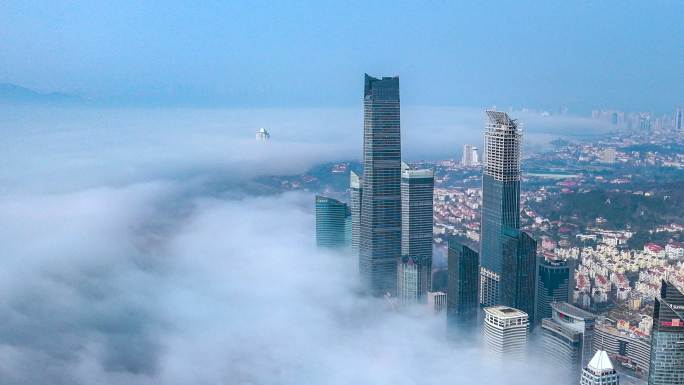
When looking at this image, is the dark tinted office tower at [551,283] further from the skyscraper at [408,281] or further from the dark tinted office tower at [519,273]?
the skyscraper at [408,281]

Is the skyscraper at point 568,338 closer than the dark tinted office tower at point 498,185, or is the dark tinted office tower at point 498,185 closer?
the skyscraper at point 568,338

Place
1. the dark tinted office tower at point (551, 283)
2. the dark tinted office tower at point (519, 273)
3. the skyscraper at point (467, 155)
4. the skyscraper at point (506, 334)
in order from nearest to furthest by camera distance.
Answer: the skyscraper at point (506, 334) < the dark tinted office tower at point (519, 273) < the dark tinted office tower at point (551, 283) < the skyscraper at point (467, 155)

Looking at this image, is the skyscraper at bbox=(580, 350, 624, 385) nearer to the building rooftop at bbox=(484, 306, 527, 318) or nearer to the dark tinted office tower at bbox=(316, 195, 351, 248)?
the building rooftop at bbox=(484, 306, 527, 318)

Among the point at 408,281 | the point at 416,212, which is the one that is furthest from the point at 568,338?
the point at 416,212

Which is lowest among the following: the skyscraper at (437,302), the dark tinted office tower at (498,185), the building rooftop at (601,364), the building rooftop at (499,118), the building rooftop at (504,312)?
the skyscraper at (437,302)

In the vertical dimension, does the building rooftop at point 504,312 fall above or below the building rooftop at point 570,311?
above

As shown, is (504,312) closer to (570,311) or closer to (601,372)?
(570,311)

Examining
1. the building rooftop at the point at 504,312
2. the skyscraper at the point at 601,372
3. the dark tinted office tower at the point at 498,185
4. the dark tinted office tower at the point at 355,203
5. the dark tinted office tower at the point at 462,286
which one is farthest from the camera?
the dark tinted office tower at the point at 355,203

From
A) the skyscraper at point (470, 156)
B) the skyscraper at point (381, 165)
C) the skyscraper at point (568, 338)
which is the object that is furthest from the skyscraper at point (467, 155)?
the skyscraper at point (568, 338)
